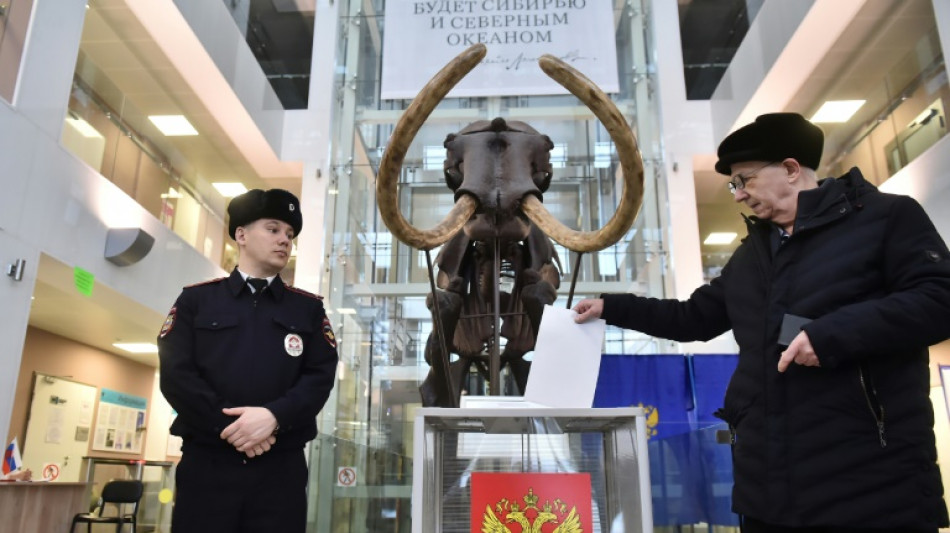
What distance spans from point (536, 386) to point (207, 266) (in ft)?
33.0

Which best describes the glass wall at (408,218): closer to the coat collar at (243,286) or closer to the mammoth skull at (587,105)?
the mammoth skull at (587,105)

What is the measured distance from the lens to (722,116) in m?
10.0

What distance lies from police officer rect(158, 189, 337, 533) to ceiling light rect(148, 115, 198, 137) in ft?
28.8

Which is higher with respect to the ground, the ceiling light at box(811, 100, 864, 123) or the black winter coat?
the ceiling light at box(811, 100, 864, 123)

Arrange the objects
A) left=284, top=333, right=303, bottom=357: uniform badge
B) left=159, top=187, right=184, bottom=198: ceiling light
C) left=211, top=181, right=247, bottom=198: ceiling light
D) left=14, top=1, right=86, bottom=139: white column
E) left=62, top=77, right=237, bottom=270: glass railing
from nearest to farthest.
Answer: left=284, top=333, right=303, bottom=357: uniform badge, left=14, top=1, right=86, bottom=139: white column, left=62, top=77, right=237, bottom=270: glass railing, left=159, top=187, right=184, bottom=198: ceiling light, left=211, top=181, right=247, bottom=198: ceiling light

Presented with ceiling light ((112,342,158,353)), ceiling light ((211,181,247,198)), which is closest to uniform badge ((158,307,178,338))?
ceiling light ((112,342,158,353))

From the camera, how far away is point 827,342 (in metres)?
1.49

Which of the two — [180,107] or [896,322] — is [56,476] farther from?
[896,322]

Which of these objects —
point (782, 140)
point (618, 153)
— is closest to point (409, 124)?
point (618, 153)

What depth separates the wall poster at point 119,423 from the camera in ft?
38.5

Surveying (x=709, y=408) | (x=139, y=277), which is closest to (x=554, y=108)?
(x=709, y=408)

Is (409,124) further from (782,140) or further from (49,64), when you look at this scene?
(49,64)

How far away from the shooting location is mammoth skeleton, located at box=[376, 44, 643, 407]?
2816 mm

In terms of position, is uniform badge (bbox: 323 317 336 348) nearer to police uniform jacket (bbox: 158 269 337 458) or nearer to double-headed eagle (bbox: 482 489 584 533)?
police uniform jacket (bbox: 158 269 337 458)
